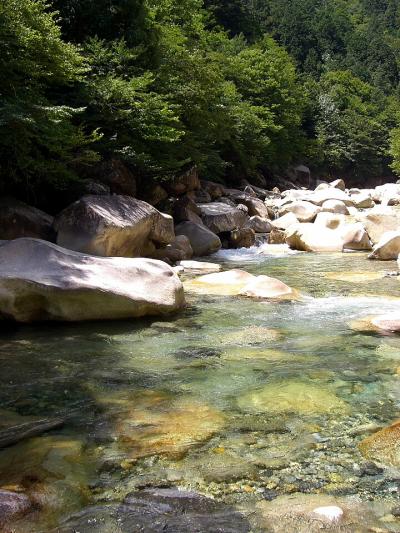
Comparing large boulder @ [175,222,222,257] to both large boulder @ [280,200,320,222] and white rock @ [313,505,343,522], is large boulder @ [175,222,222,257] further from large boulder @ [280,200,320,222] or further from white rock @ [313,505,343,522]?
white rock @ [313,505,343,522]

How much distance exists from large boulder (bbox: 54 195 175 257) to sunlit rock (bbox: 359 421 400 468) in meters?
7.25

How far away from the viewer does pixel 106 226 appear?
1045 cm

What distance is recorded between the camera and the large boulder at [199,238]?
15328mm

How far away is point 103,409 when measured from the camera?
467 cm

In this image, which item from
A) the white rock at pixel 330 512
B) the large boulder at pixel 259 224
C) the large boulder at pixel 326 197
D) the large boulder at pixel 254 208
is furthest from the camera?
the large boulder at pixel 326 197

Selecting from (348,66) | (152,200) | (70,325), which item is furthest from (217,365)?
(348,66)

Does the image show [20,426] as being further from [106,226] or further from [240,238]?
[240,238]

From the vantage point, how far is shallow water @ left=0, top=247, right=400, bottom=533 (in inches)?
135

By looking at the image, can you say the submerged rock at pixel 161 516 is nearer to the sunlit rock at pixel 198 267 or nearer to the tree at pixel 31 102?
the tree at pixel 31 102

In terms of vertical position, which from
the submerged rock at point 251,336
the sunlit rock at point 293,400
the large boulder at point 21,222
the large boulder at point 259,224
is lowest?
the submerged rock at point 251,336

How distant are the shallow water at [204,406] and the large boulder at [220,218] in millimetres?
9168

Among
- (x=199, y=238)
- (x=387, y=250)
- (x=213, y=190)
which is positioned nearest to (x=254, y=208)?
(x=213, y=190)

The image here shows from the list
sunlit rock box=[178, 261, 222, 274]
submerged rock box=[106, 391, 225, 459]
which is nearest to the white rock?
submerged rock box=[106, 391, 225, 459]

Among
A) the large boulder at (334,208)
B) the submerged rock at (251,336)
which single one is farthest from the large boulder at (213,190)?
the submerged rock at (251,336)
